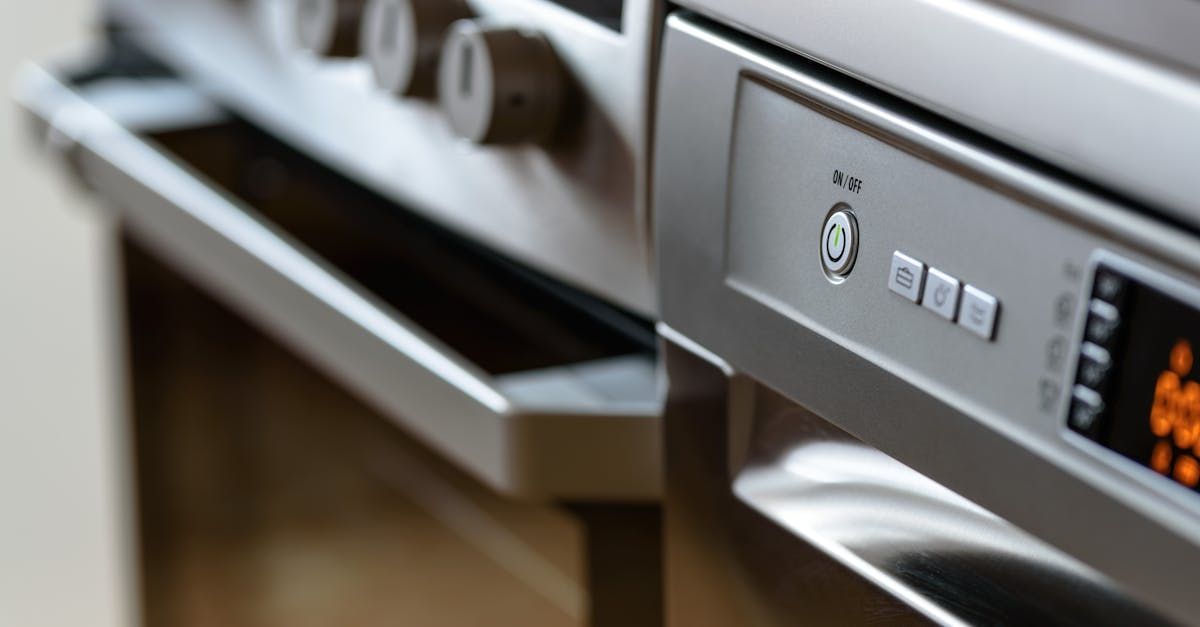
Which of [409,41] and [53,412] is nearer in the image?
[409,41]

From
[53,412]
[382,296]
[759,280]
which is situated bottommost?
[53,412]

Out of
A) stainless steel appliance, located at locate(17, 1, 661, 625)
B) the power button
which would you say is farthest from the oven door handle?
the power button

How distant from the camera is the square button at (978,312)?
29 centimetres

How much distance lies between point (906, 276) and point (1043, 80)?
0.05m

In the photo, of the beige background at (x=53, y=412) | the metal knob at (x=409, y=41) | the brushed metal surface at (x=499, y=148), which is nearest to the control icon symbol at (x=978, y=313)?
the brushed metal surface at (x=499, y=148)

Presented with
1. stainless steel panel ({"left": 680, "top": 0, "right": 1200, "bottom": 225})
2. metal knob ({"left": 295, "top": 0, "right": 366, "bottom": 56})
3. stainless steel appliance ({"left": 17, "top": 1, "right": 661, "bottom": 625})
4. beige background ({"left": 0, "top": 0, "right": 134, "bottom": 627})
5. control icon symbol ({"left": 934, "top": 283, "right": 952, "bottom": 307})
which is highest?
stainless steel panel ({"left": 680, "top": 0, "right": 1200, "bottom": 225})

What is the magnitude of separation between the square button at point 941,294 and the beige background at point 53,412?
1.17m

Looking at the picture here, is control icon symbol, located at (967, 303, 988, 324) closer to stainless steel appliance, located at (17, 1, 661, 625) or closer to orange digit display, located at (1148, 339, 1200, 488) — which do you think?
orange digit display, located at (1148, 339, 1200, 488)

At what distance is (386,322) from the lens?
1.64 ft

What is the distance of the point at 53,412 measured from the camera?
1443 millimetres

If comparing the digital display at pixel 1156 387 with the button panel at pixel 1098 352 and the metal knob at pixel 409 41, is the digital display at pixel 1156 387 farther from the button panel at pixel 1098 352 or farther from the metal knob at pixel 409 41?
the metal knob at pixel 409 41

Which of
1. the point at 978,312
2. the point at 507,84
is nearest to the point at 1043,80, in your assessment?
the point at 978,312

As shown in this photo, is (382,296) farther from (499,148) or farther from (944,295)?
(944,295)

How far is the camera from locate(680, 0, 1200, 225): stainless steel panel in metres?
0.26
